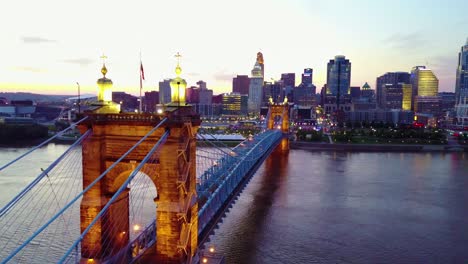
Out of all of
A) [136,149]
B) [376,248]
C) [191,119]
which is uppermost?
[191,119]

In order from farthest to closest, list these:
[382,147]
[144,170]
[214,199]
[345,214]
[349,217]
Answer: [382,147] → [345,214] → [349,217] → [214,199] → [144,170]

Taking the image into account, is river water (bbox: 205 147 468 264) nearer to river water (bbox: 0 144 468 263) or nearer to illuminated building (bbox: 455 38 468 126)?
river water (bbox: 0 144 468 263)

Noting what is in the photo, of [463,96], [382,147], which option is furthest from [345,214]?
[463,96]

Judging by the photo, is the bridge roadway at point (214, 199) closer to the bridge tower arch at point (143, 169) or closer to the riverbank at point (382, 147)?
the bridge tower arch at point (143, 169)

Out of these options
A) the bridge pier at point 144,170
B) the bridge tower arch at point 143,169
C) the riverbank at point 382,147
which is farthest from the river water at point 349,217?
the riverbank at point 382,147

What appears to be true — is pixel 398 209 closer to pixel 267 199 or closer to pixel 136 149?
pixel 267 199

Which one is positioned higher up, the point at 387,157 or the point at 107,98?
the point at 107,98

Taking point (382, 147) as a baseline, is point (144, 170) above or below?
above

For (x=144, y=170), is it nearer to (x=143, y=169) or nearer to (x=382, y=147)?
(x=143, y=169)

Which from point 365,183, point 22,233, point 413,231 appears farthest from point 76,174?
point 413,231
